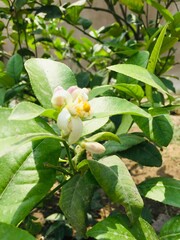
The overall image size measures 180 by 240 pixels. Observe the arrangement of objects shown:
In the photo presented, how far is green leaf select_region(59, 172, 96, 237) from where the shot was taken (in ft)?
1.96

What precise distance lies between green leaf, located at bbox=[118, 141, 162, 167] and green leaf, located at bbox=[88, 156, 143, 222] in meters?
0.22

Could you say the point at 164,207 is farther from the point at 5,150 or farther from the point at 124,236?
the point at 5,150

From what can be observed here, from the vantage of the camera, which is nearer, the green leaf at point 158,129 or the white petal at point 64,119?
the white petal at point 64,119

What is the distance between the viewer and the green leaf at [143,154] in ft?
2.64

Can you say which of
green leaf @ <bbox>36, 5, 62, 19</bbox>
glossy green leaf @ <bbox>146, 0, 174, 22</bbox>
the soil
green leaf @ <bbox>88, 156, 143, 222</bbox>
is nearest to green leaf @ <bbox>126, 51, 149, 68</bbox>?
glossy green leaf @ <bbox>146, 0, 174, 22</bbox>

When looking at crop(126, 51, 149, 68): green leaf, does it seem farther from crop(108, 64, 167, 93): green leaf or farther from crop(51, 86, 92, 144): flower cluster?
crop(51, 86, 92, 144): flower cluster

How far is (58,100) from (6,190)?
0.53 ft

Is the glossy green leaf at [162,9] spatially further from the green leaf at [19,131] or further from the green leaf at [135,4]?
the green leaf at [19,131]

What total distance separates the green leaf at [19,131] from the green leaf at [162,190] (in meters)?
0.25

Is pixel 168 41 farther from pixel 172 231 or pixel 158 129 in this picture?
pixel 172 231

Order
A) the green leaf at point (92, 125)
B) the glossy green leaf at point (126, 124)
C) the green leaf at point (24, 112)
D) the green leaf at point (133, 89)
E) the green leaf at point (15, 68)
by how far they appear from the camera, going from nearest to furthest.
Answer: the green leaf at point (24, 112) → the green leaf at point (92, 125) → the green leaf at point (133, 89) → the glossy green leaf at point (126, 124) → the green leaf at point (15, 68)

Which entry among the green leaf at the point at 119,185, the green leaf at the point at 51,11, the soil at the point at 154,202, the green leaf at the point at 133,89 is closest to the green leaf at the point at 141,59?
the green leaf at the point at 133,89

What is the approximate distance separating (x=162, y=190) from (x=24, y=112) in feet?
1.11

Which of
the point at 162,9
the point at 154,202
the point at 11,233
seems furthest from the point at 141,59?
the point at 154,202
